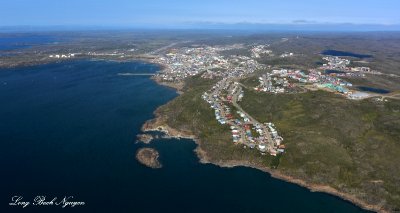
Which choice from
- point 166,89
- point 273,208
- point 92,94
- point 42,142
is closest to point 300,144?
point 273,208

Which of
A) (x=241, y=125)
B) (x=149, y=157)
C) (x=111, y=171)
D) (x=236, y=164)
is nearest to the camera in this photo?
(x=111, y=171)

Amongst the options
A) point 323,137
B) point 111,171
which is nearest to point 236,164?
point 323,137

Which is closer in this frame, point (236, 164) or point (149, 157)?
point (236, 164)

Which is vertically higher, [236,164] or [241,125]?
[241,125]

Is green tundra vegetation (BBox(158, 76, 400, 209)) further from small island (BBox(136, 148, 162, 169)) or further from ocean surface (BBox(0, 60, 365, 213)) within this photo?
small island (BBox(136, 148, 162, 169))

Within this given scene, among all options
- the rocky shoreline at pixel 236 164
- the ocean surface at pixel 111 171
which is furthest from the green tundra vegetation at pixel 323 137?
the ocean surface at pixel 111 171

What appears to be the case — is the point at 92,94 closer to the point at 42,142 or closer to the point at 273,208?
the point at 42,142

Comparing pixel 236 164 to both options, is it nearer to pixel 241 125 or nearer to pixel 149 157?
pixel 241 125
